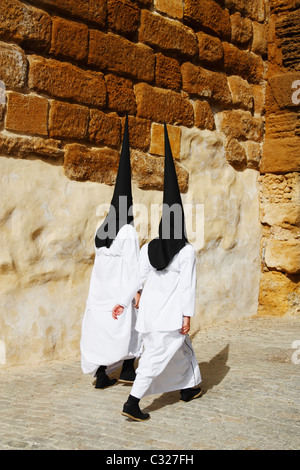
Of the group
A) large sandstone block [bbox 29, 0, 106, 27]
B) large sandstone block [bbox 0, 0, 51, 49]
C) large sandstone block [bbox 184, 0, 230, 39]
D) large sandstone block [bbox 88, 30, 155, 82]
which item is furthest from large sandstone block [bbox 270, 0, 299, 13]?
large sandstone block [bbox 0, 0, 51, 49]

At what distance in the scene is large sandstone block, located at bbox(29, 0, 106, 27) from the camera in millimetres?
5633

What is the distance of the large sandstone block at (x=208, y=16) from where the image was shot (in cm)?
712

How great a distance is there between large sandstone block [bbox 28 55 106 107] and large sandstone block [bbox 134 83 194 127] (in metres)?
A: 0.58

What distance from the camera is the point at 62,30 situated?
5703mm

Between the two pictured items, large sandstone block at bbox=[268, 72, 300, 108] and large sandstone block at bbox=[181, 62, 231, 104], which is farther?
large sandstone block at bbox=[268, 72, 300, 108]

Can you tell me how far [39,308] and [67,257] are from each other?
578mm

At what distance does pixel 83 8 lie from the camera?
589 centimetres

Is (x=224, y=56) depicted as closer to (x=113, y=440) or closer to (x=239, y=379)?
(x=239, y=379)

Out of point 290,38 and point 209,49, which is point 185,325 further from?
point 290,38

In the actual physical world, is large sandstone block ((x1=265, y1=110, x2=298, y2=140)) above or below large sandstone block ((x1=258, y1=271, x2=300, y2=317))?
above

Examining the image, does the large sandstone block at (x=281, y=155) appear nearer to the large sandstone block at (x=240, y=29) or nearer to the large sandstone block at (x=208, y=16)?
the large sandstone block at (x=240, y=29)

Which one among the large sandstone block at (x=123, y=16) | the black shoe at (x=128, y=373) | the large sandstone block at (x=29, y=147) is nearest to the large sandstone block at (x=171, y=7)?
the large sandstone block at (x=123, y=16)

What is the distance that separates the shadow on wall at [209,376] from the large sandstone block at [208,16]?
396cm

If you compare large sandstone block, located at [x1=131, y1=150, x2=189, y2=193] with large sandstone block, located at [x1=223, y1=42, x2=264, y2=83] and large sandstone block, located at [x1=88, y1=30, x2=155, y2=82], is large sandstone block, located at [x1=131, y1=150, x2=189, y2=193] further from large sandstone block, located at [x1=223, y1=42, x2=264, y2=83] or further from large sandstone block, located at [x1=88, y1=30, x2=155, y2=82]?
large sandstone block, located at [x1=223, y1=42, x2=264, y2=83]
